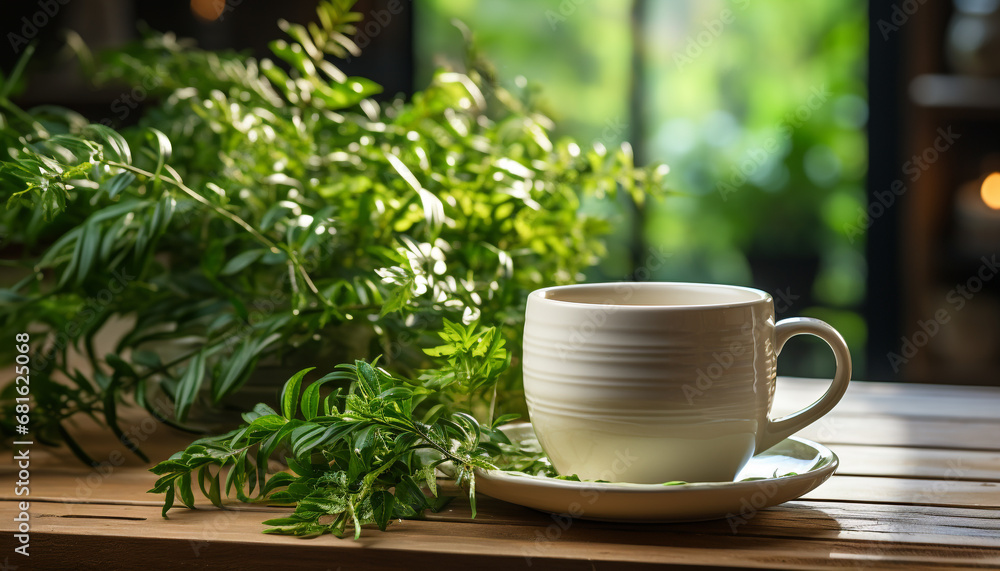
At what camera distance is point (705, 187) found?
278 cm

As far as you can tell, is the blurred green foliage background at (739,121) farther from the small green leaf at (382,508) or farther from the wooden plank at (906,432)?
the small green leaf at (382,508)

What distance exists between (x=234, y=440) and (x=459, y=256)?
0.29m

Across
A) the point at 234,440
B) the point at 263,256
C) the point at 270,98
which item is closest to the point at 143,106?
the point at 270,98

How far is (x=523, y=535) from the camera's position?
0.45m

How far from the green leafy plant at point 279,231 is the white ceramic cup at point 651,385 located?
0.05m

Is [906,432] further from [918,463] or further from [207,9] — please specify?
[207,9]

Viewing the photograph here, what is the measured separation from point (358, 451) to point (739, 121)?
253 cm

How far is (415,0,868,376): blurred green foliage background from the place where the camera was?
2625mm

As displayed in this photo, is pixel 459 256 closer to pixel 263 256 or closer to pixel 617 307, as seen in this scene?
pixel 263 256

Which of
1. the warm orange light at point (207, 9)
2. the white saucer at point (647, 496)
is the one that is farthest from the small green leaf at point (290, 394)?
the warm orange light at point (207, 9)

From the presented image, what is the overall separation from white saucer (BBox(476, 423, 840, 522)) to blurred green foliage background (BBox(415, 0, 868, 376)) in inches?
82.6

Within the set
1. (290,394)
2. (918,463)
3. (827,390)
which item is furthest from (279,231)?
(918,463)

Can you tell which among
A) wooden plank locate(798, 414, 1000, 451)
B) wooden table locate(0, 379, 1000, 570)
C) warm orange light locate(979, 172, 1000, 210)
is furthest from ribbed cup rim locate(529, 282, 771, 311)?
warm orange light locate(979, 172, 1000, 210)

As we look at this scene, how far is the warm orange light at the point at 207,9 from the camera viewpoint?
229 centimetres
